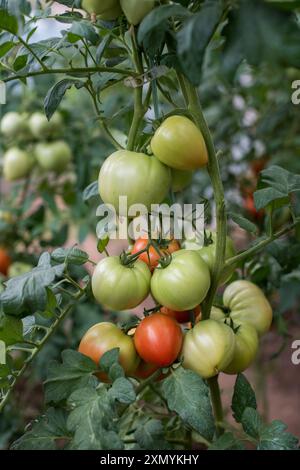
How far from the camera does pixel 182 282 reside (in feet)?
1.73

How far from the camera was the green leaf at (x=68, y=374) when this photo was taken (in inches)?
21.9

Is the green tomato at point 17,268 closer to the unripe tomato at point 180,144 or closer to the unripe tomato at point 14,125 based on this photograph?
the unripe tomato at point 14,125

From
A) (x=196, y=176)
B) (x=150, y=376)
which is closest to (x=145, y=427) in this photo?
(x=150, y=376)

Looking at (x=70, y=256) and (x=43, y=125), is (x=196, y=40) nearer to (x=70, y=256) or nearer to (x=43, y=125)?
(x=70, y=256)

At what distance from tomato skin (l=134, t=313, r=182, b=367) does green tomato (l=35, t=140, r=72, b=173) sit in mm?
814

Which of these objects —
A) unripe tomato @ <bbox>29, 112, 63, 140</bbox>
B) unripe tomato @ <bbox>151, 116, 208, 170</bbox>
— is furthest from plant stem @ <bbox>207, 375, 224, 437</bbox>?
unripe tomato @ <bbox>29, 112, 63, 140</bbox>

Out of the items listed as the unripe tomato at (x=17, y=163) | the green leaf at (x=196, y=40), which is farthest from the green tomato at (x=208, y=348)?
the unripe tomato at (x=17, y=163)

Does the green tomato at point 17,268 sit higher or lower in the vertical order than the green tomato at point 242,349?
lower

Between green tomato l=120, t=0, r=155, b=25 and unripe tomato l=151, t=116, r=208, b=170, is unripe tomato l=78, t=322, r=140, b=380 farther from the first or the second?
green tomato l=120, t=0, r=155, b=25

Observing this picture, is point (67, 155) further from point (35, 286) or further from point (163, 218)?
point (35, 286)

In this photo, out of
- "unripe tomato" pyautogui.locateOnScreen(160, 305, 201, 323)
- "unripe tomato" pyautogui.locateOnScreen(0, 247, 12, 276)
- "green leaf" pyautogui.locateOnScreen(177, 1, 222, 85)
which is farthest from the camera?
"unripe tomato" pyautogui.locateOnScreen(0, 247, 12, 276)

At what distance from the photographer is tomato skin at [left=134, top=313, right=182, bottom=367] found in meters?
0.54

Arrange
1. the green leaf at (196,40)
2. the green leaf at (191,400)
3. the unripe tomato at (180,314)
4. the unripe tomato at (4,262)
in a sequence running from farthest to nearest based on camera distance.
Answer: the unripe tomato at (4,262)
the unripe tomato at (180,314)
the green leaf at (191,400)
the green leaf at (196,40)

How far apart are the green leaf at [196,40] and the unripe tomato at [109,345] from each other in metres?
0.28
